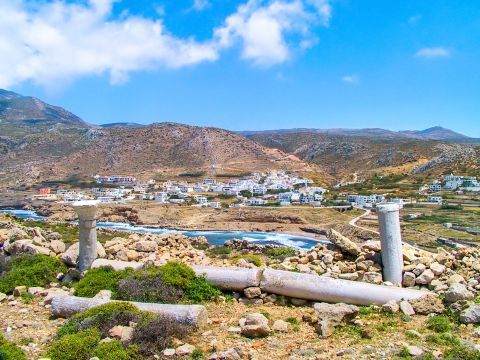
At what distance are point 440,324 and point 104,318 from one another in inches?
217

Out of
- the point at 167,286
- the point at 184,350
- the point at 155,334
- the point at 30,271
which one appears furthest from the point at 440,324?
the point at 30,271

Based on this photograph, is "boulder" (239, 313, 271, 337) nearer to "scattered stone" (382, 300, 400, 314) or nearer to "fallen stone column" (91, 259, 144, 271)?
"scattered stone" (382, 300, 400, 314)

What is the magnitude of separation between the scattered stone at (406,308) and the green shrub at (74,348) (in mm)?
5240

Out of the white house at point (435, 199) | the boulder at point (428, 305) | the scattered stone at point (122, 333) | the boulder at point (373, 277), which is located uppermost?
the scattered stone at point (122, 333)

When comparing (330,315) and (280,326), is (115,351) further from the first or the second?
(330,315)

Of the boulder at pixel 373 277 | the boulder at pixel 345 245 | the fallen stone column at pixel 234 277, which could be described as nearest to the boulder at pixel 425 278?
the boulder at pixel 373 277

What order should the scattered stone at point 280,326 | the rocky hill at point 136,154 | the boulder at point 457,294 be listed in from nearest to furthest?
the scattered stone at point 280,326 < the boulder at point 457,294 < the rocky hill at point 136,154

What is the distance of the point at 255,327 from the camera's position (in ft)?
23.6

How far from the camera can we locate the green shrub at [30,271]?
1077cm

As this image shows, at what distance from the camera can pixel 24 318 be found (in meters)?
8.77

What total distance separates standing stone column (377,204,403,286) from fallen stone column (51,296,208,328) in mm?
4402

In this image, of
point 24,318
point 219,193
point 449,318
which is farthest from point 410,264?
point 219,193

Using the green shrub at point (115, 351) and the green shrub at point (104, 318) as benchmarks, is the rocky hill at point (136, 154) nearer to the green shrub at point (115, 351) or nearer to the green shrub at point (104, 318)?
the green shrub at point (104, 318)

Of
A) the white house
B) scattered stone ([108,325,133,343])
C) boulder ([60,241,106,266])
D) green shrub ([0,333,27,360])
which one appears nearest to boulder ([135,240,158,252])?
boulder ([60,241,106,266])
